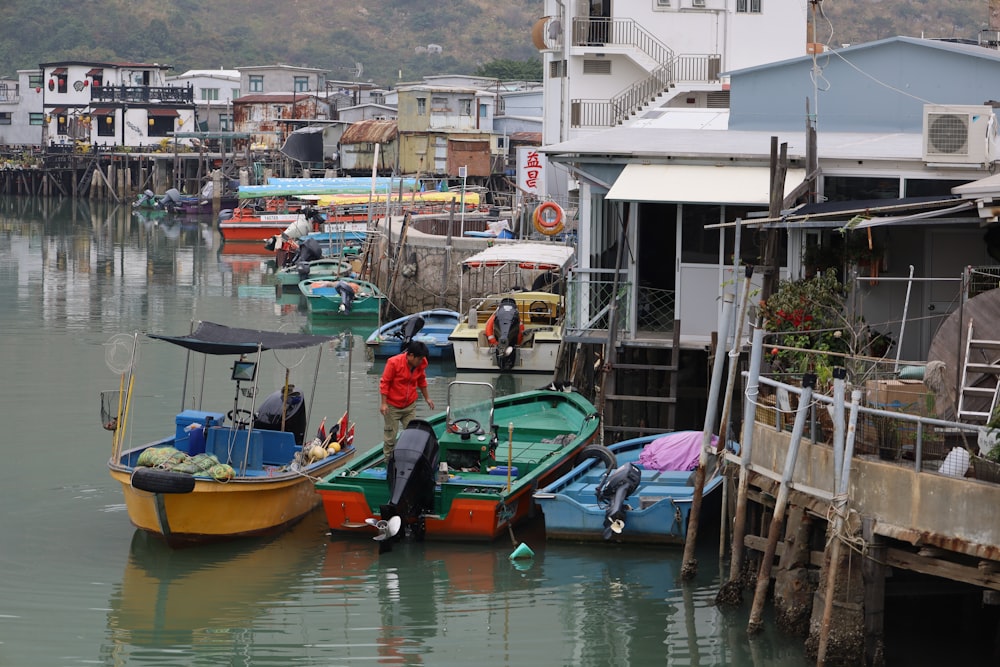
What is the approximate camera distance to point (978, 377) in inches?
519

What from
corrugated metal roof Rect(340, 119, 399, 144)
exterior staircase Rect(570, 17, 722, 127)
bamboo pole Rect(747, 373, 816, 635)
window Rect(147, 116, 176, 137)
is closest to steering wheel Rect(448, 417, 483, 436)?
bamboo pole Rect(747, 373, 816, 635)

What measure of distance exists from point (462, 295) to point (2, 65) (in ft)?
347

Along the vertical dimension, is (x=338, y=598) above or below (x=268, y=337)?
below

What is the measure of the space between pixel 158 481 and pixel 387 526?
259 centimetres

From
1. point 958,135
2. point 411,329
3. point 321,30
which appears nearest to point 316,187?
point 411,329

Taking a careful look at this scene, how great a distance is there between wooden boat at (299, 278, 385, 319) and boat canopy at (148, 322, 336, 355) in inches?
778

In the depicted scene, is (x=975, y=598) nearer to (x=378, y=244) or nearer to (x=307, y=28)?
(x=378, y=244)

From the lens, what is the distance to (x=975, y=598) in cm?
1381

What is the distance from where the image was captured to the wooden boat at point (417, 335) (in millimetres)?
31766

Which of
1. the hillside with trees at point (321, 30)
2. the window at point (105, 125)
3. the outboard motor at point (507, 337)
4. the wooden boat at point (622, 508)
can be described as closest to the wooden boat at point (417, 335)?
the outboard motor at point (507, 337)

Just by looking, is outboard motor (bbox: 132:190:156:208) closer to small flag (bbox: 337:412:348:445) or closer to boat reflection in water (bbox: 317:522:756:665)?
small flag (bbox: 337:412:348:445)

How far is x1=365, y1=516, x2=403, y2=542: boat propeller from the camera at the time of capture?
16062 mm

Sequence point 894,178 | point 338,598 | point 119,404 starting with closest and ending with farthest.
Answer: point 338,598 → point 119,404 → point 894,178

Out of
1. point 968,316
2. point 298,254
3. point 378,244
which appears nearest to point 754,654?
point 968,316
